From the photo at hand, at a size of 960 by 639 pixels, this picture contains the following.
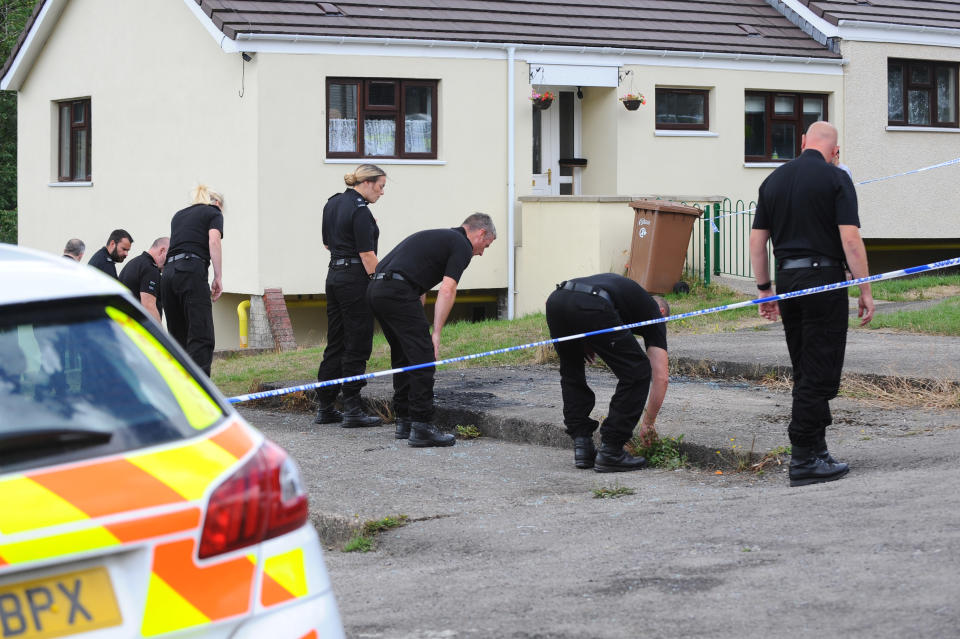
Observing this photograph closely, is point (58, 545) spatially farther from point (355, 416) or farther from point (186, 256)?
point (186, 256)

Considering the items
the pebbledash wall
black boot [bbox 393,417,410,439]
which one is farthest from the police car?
the pebbledash wall

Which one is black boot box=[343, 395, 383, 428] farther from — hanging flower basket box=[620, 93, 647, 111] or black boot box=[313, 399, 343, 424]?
hanging flower basket box=[620, 93, 647, 111]

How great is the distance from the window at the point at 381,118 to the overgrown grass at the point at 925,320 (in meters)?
7.22

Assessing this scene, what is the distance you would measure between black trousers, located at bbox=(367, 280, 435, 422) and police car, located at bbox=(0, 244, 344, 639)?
552cm

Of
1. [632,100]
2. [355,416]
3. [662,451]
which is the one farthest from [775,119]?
[662,451]

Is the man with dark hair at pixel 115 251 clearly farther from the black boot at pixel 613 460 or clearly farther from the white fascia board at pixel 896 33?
the white fascia board at pixel 896 33

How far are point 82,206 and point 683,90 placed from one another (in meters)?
10.1

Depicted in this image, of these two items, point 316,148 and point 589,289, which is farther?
point 316,148

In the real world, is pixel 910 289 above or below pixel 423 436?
above

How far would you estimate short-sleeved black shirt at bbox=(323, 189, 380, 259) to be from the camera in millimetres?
9477

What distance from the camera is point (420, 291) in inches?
351

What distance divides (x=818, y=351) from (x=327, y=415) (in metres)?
4.51

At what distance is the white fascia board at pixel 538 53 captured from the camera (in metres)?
17.5

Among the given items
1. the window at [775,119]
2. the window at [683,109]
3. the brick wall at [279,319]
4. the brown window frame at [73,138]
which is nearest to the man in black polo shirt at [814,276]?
the brick wall at [279,319]
